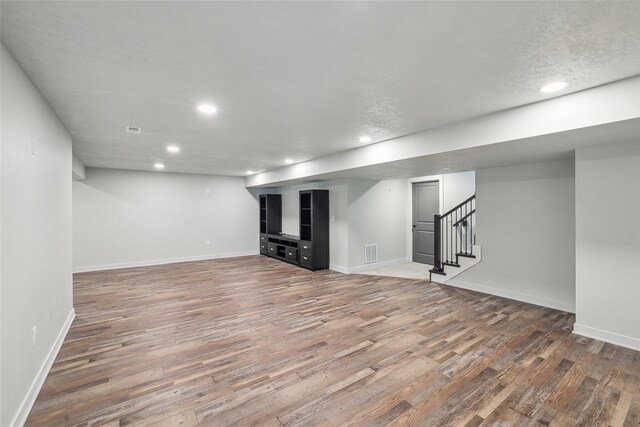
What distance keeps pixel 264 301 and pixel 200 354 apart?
1655mm

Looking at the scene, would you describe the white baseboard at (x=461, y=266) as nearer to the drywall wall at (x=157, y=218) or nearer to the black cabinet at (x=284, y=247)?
the black cabinet at (x=284, y=247)

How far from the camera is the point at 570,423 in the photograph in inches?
75.6

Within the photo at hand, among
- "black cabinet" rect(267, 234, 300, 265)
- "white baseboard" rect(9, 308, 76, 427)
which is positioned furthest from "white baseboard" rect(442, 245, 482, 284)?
"white baseboard" rect(9, 308, 76, 427)

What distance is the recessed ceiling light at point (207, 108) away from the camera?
2719 millimetres

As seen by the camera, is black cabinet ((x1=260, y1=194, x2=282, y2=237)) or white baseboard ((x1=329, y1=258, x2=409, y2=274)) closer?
white baseboard ((x1=329, y1=258, x2=409, y2=274))

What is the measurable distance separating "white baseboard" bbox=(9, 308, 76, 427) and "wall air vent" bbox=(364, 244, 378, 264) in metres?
5.35

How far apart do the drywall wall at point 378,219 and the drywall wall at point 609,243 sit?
3932 mm

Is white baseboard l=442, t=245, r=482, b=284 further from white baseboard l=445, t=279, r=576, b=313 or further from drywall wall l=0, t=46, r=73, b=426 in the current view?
drywall wall l=0, t=46, r=73, b=426

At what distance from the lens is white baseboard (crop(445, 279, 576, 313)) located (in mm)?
4023

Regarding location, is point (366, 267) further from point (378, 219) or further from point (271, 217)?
point (271, 217)

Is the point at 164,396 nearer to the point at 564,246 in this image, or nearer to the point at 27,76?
the point at 27,76

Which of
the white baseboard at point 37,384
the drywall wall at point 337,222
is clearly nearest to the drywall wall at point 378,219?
the drywall wall at point 337,222

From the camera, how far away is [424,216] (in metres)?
7.39

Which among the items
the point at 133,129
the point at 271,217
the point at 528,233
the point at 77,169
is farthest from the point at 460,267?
the point at 77,169
